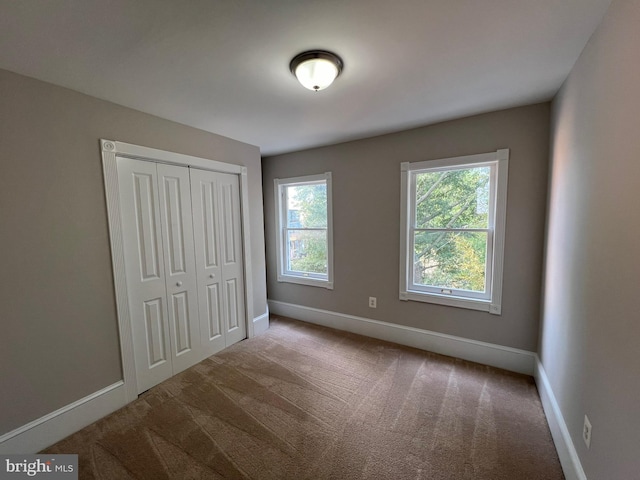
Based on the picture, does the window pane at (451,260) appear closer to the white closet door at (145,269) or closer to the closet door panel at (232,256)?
the closet door panel at (232,256)

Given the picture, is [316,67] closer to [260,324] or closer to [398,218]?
[398,218]

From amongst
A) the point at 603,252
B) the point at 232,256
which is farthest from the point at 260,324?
the point at 603,252

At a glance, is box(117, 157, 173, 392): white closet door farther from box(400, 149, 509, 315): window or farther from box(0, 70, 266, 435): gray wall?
box(400, 149, 509, 315): window

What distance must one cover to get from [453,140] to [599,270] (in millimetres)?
1737

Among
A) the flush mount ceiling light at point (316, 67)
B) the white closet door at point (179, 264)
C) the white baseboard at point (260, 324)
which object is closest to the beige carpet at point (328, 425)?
the white closet door at point (179, 264)

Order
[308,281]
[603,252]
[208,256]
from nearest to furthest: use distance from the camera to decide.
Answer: [603,252] < [208,256] < [308,281]

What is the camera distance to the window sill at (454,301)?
248cm

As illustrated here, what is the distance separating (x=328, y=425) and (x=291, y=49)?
243 centimetres

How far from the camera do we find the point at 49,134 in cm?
170

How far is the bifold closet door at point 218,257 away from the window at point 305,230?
85cm

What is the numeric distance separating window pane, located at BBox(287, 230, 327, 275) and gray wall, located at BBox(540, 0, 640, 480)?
7.97ft

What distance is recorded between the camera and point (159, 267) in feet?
7.68

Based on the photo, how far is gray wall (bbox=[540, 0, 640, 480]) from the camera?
3.17ft

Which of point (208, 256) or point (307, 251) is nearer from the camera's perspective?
point (208, 256)
